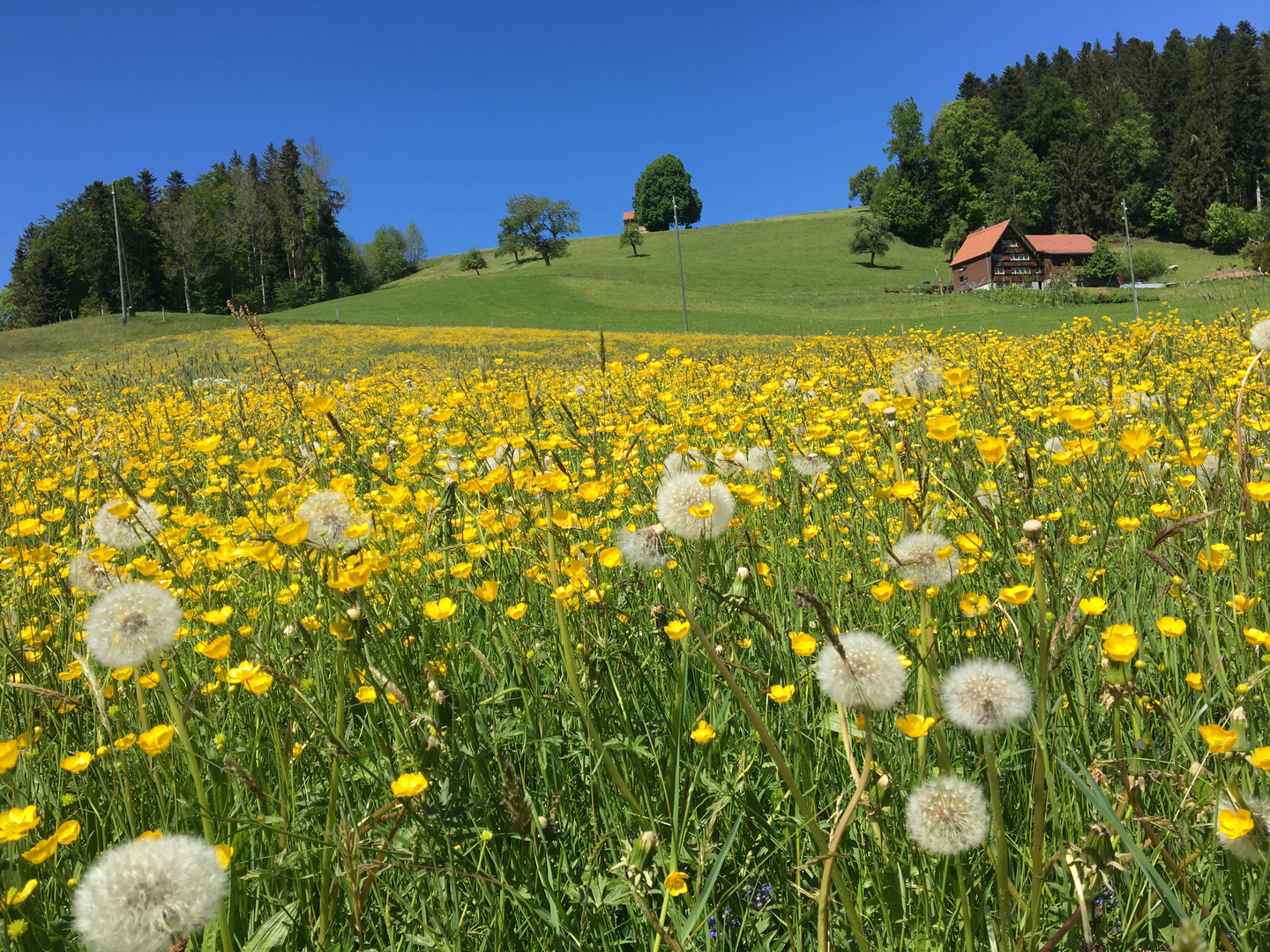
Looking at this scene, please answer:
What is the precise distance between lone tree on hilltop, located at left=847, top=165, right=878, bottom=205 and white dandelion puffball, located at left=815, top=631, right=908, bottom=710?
3783 inches

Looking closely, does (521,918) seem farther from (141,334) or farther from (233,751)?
(141,334)

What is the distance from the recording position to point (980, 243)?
6166 centimetres

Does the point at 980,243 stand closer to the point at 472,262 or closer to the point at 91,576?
the point at 472,262

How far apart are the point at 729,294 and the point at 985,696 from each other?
4871 centimetres

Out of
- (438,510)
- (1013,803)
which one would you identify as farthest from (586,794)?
(1013,803)

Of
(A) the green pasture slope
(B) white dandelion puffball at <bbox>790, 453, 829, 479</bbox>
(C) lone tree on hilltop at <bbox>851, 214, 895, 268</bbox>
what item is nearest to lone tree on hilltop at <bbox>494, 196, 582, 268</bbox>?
(A) the green pasture slope

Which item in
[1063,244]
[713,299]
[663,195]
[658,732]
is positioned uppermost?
[663,195]

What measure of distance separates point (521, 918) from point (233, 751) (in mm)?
740

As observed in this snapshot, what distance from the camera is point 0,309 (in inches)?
2837

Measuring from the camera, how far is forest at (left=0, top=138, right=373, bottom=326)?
53.5 metres

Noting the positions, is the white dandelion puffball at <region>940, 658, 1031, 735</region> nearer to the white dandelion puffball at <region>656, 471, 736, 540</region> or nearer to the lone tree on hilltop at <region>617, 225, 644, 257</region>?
the white dandelion puffball at <region>656, 471, 736, 540</region>

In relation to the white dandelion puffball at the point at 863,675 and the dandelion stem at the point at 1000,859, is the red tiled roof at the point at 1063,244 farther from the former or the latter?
the dandelion stem at the point at 1000,859

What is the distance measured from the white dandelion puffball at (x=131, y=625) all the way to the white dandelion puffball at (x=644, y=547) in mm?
848

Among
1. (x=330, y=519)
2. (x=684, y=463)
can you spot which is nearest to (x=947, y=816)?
(x=330, y=519)
